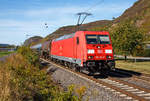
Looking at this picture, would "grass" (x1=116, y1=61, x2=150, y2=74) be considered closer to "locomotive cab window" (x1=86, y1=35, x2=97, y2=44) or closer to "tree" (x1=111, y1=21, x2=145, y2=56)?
"tree" (x1=111, y1=21, x2=145, y2=56)

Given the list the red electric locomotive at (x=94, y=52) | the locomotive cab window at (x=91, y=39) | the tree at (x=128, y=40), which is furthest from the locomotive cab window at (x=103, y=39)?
→ the tree at (x=128, y=40)

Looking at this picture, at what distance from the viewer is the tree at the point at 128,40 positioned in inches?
1010

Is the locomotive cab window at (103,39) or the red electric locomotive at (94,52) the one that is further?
the locomotive cab window at (103,39)

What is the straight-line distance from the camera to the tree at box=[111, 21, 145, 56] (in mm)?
25659

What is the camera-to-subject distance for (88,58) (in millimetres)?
13070

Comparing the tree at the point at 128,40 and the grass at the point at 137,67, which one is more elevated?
the tree at the point at 128,40

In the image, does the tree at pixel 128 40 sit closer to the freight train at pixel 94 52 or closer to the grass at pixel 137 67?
the grass at pixel 137 67

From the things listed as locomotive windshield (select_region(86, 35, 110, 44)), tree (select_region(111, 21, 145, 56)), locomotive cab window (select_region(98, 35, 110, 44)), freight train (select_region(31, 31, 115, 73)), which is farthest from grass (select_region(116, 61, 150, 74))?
locomotive windshield (select_region(86, 35, 110, 44))

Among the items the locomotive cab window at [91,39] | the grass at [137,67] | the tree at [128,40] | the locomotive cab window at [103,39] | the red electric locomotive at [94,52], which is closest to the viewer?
the red electric locomotive at [94,52]

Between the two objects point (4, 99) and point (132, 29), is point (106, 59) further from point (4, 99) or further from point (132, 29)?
point (132, 29)

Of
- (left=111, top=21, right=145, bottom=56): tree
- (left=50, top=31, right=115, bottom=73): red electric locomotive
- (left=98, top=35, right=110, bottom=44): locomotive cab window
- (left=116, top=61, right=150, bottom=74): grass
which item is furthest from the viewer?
(left=111, top=21, right=145, bottom=56): tree

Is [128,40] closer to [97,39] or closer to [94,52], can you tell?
[97,39]

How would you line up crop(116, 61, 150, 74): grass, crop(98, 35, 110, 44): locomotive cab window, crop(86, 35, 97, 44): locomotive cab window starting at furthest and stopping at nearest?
crop(116, 61, 150, 74): grass, crop(98, 35, 110, 44): locomotive cab window, crop(86, 35, 97, 44): locomotive cab window

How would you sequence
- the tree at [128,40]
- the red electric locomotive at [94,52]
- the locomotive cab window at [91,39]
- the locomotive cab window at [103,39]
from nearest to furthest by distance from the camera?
the red electric locomotive at [94,52] < the locomotive cab window at [91,39] < the locomotive cab window at [103,39] < the tree at [128,40]
